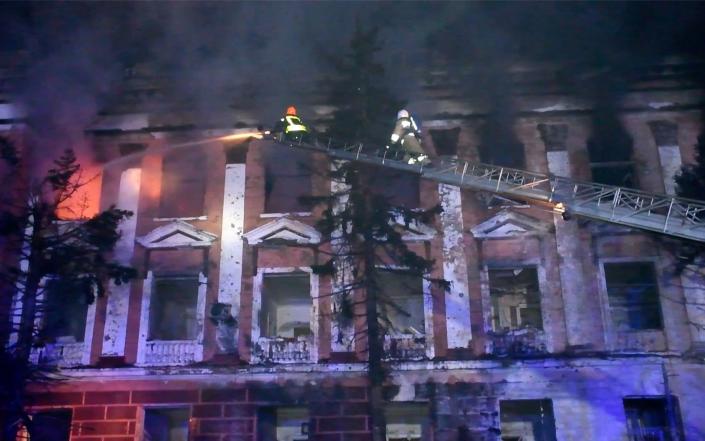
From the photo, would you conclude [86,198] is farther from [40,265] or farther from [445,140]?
[445,140]

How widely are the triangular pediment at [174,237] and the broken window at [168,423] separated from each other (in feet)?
13.7

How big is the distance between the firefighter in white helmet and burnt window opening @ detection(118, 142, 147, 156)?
8003mm

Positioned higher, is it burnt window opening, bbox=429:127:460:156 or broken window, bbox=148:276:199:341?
burnt window opening, bbox=429:127:460:156

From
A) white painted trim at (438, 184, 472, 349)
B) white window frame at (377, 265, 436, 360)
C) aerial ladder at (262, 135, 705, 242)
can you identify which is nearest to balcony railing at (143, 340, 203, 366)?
white window frame at (377, 265, 436, 360)

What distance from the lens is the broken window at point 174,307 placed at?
51.5ft

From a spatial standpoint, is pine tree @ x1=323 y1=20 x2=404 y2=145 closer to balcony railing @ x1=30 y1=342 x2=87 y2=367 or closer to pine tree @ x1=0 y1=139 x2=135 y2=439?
pine tree @ x1=0 y1=139 x2=135 y2=439

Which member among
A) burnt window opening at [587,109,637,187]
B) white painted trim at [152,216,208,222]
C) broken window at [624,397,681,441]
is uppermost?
burnt window opening at [587,109,637,187]

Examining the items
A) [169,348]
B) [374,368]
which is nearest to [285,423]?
[169,348]

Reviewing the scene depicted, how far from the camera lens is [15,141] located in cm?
1692

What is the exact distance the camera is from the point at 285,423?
1484 centimetres

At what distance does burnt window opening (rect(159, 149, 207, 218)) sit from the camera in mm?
16625

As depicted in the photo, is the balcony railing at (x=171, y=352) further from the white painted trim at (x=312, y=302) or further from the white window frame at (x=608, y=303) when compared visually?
the white window frame at (x=608, y=303)

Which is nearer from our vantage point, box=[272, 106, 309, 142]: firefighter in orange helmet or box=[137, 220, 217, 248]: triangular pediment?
box=[272, 106, 309, 142]: firefighter in orange helmet

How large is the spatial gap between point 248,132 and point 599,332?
10414 millimetres
